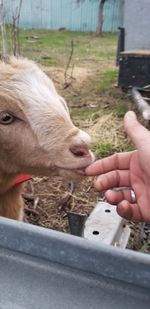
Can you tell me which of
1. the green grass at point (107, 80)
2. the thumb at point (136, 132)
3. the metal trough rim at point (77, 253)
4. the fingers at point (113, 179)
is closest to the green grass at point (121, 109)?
the green grass at point (107, 80)

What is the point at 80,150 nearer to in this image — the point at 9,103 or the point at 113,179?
the point at 113,179

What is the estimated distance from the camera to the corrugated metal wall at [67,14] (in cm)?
2328

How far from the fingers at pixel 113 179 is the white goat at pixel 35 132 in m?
0.18

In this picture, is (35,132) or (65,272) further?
(35,132)

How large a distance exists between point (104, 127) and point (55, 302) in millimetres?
4906

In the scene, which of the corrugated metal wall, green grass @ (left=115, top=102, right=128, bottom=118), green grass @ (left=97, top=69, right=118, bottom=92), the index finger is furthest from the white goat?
the corrugated metal wall

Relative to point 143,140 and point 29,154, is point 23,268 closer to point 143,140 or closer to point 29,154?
point 143,140

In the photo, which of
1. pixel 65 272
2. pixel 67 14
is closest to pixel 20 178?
pixel 65 272

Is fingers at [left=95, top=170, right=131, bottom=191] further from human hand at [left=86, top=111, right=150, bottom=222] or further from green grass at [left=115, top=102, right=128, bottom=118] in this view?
green grass at [left=115, top=102, right=128, bottom=118]

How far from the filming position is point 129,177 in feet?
6.41

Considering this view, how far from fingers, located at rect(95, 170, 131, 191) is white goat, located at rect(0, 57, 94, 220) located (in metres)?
0.18

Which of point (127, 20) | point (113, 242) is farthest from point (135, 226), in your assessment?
point (127, 20)

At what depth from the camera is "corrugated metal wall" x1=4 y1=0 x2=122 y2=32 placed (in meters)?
23.3

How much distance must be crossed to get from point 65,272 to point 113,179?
3.24 ft
